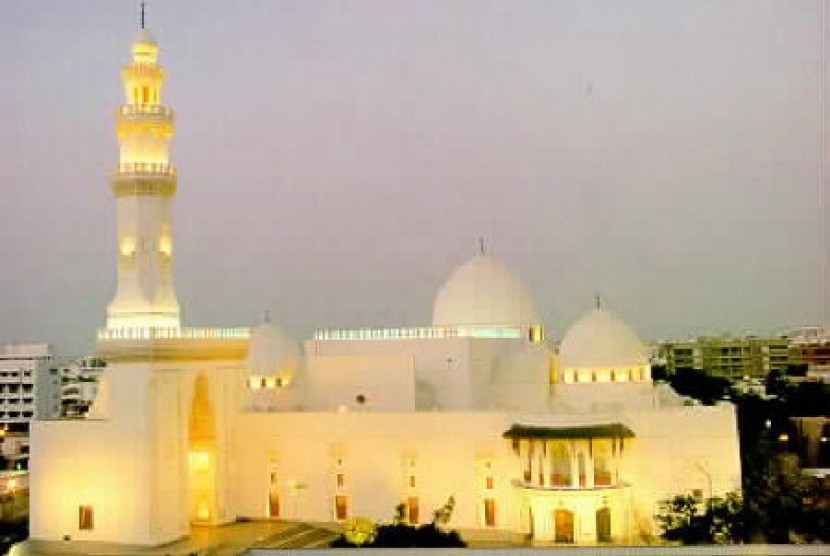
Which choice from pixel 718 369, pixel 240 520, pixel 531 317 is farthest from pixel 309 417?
pixel 718 369

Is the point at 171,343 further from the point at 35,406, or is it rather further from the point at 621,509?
the point at 35,406

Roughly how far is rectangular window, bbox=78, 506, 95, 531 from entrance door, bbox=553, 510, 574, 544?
8.95 meters

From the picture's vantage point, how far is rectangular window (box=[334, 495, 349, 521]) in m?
21.9

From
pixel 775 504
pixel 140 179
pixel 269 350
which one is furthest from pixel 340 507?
pixel 775 504

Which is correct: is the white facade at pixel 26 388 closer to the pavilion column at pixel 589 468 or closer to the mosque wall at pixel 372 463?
the mosque wall at pixel 372 463

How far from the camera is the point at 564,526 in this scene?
19.7 meters

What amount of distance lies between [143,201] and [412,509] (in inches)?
332

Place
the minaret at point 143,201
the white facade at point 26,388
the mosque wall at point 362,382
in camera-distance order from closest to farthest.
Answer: the minaret at point 143,201, the mosque wall at point 362,382, the white facade at point 26,388

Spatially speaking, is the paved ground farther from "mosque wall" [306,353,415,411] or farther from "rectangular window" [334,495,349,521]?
"mosque wall" [306,353,415,411]

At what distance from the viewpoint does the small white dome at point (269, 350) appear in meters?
24.6

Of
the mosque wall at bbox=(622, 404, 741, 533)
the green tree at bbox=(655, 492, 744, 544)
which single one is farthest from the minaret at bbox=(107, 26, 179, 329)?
the green tree at bbox=(655, 492, 744, 544)

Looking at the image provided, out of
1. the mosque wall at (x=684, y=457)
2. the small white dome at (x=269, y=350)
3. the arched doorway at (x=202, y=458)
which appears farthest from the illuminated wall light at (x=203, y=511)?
the mosque wall at (x=684, y=457)

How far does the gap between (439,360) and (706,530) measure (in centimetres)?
721

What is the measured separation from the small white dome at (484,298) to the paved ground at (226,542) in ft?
20.2
